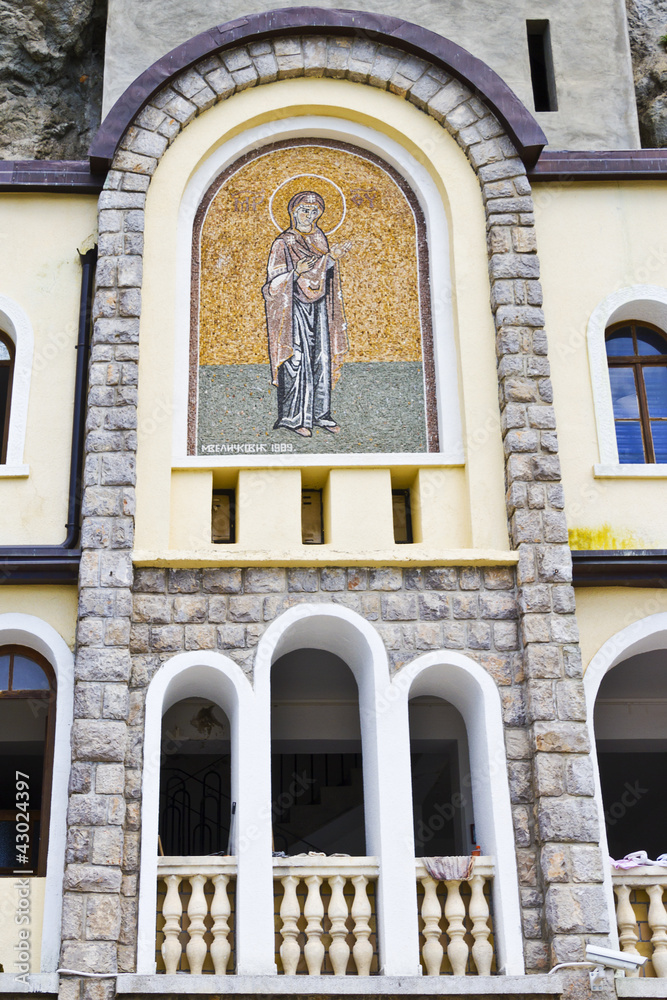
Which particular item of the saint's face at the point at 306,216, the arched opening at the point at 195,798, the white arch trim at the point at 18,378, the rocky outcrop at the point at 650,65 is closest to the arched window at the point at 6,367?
the white arch trim at the point at 18,378

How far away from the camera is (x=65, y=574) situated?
10195 mm

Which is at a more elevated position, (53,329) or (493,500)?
(53,329)

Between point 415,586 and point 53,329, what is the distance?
4201mm

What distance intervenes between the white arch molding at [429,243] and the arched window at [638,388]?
1.68m

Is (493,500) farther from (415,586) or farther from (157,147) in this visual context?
(157,147)

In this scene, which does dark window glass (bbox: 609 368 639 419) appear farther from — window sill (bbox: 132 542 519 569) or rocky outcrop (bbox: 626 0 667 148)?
rocky outcrop (bbox: 626 0 667 148)

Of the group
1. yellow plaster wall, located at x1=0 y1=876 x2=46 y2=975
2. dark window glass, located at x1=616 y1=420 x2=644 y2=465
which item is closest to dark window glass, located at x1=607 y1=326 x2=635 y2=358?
dark window glass, located at x1=616 y1=420 x2=644 y2=465

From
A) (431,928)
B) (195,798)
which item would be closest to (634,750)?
(195,798)

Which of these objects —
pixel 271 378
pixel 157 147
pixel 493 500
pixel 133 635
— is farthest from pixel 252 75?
pixel 133 635

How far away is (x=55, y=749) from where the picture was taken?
9.77 m

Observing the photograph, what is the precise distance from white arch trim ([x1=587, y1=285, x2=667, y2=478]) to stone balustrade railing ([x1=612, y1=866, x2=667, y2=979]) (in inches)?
138

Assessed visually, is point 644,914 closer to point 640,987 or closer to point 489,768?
point 640,987

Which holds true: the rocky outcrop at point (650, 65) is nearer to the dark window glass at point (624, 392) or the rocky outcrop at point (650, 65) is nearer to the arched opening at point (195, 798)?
the dark window glass at point (624, 392)

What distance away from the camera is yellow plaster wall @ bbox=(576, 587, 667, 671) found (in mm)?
10320
